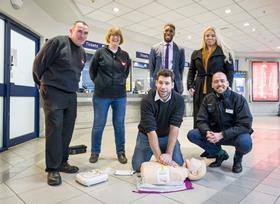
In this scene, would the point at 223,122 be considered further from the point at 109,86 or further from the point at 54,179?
the point at 54,179

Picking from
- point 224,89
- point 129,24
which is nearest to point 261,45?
point 129,24

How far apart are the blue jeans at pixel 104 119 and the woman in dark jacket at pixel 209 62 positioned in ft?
3.02

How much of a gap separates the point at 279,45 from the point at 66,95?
10.1 m

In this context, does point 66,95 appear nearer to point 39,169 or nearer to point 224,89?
point 39,169

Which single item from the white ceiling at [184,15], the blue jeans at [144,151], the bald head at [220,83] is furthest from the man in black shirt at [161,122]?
the white ceiling at [184,15]

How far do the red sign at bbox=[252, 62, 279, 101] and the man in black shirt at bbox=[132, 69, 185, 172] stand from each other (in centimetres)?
1101

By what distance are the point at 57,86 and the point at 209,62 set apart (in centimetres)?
167

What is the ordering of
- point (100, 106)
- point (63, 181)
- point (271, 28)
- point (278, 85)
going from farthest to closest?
1. point (278, 85)
2. point (271, 28)
3. point (100, 106)
4. point (63, 181)

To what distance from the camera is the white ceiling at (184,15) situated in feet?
16.7

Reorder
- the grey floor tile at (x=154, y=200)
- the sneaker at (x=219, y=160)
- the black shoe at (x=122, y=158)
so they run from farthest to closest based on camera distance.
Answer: the black shoe at (x=122, y=158) → the sneaker at (x=219, y=160) → the grey floor tile at (x=154, y=200)

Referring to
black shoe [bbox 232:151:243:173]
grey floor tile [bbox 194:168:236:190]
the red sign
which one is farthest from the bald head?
the red sign

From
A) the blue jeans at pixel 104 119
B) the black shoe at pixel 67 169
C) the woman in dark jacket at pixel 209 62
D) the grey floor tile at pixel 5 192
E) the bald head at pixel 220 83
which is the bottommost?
the grey floor tile at pixel 5 192

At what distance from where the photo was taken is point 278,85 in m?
11.8

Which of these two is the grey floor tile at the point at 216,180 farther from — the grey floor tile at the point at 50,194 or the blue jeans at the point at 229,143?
the grey floor tile at the point at 50,194
